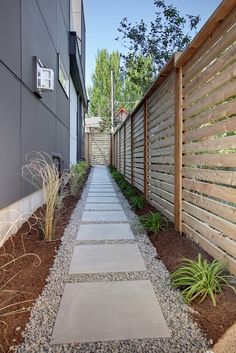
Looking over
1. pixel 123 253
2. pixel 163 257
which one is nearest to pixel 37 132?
pixel 123 253

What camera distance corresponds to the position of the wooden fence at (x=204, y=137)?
7.09ft

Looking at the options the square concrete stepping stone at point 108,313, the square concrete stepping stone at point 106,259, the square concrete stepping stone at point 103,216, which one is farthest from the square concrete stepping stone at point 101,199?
the square concrete stepping stone at point 108,313

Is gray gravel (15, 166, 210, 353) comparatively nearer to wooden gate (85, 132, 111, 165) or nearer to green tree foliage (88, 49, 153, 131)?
wooden gate (85, 132, 111, 165)

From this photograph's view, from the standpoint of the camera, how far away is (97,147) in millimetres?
18188

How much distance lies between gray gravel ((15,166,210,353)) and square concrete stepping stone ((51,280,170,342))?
1.7 inches

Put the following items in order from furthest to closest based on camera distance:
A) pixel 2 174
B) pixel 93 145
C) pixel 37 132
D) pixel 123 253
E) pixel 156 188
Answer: pixel 93 145, pixel 156 188, pixel 37 132, pixel 123 253, pixel 2 174

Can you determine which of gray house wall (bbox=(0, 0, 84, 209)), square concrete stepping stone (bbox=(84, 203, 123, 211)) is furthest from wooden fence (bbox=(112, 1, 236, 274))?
gray house wall (bbox=(0, 0, 84, 209))

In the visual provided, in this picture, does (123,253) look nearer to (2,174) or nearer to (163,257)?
(163,257)

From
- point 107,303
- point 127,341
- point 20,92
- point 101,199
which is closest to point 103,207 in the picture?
point 101,199

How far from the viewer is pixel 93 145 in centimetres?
1814

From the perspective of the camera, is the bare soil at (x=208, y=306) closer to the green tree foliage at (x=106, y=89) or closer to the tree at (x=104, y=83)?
the green tree foliage at (x=106, y=89)

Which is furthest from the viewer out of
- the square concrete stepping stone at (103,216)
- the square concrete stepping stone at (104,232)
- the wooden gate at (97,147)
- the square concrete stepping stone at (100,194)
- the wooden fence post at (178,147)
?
the wooden gate at (97,147)

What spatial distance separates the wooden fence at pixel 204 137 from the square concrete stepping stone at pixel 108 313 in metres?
0.66

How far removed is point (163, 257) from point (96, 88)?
2717cm
